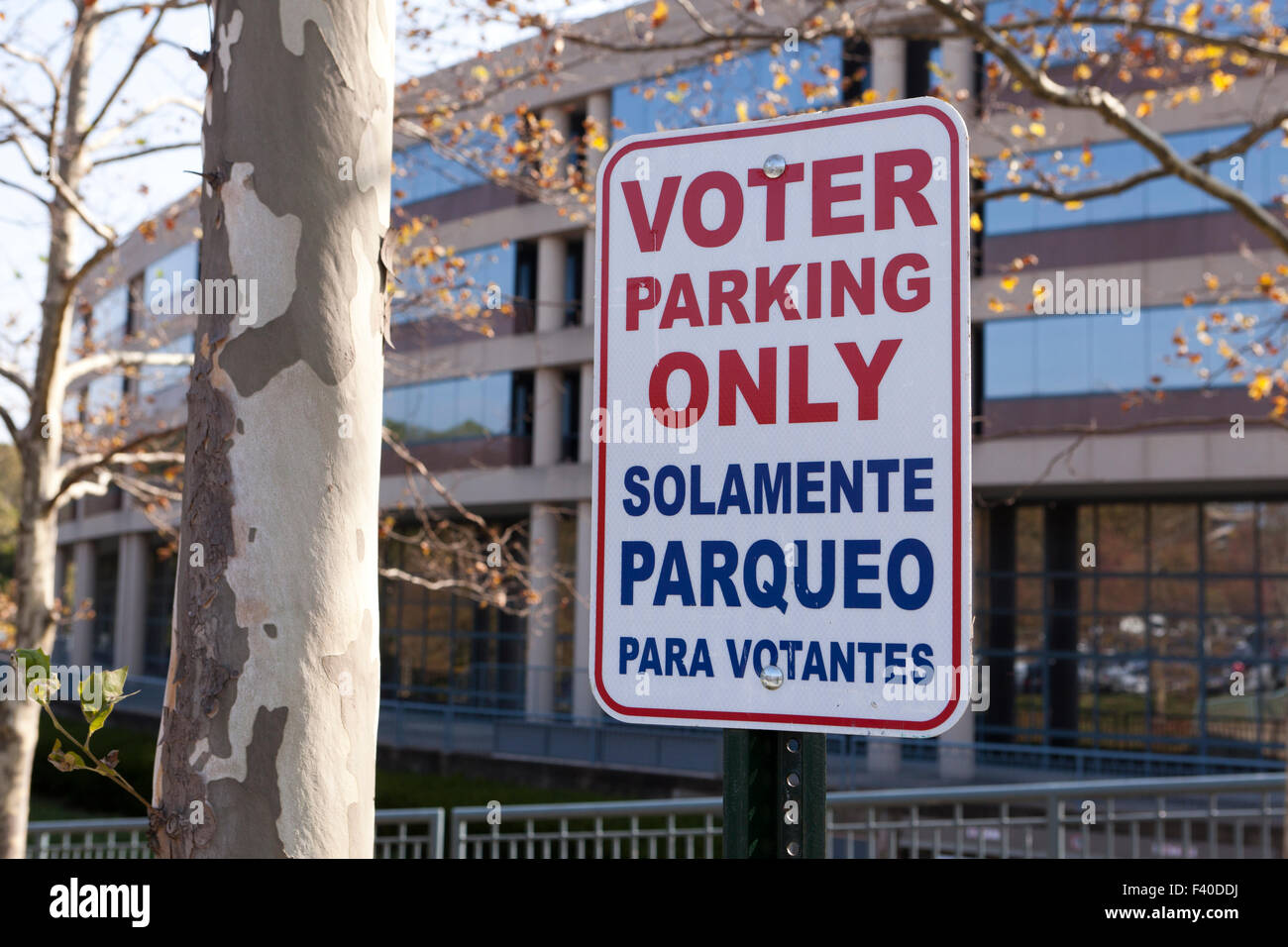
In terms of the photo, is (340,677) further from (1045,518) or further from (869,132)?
(1045,518)

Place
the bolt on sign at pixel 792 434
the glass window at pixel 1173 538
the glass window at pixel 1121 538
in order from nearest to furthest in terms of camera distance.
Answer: the bolt on sign at pixel 792 434
the glass window at pixel 1173 538
the glass window at pixel 1121 538

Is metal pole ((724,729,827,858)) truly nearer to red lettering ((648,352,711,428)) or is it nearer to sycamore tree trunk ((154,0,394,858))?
red lettering ((648,352,711,428))

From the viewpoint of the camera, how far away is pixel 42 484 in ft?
29.6

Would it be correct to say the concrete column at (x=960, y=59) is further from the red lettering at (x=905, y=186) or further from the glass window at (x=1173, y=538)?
the red lettering at (x=905, y=186)

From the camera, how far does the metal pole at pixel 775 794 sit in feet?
5.40

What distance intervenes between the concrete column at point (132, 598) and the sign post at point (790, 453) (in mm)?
44341

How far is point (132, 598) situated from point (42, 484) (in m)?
36.7

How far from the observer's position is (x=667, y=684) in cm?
168

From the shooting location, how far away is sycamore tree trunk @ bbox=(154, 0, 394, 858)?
2246 millimetres

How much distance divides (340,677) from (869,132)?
1382 mm

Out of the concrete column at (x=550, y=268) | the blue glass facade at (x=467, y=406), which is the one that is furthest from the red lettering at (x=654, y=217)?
the blue glass facade at (x=467, y=406)

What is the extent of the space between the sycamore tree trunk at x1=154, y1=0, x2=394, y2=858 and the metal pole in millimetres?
959
